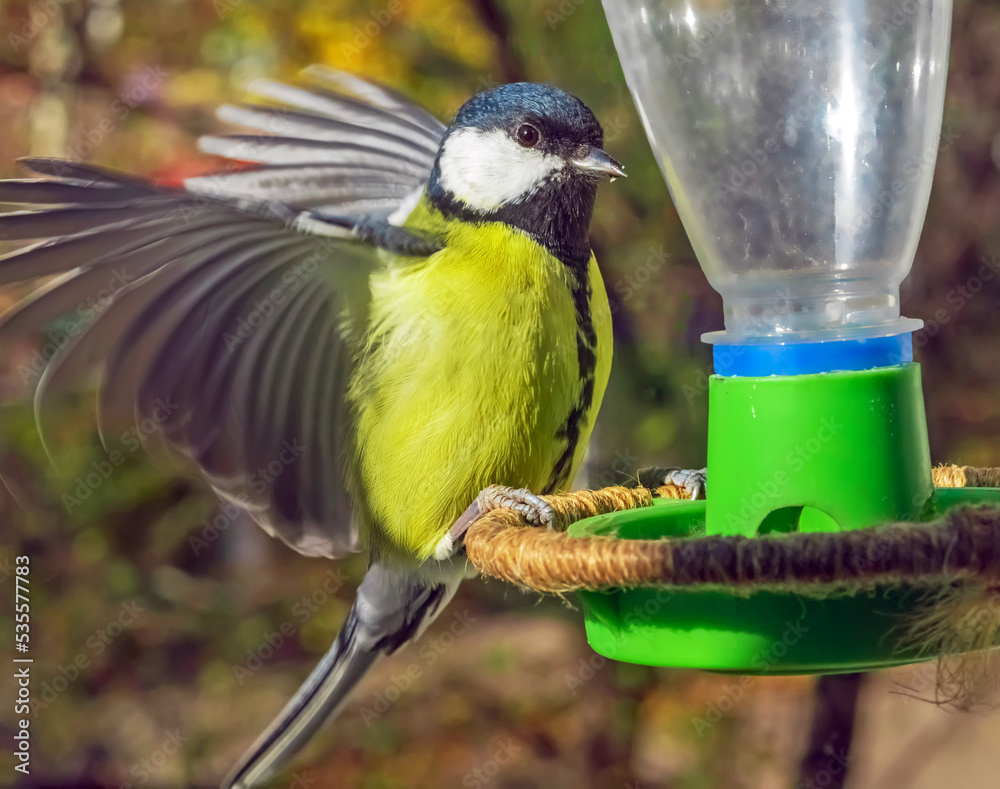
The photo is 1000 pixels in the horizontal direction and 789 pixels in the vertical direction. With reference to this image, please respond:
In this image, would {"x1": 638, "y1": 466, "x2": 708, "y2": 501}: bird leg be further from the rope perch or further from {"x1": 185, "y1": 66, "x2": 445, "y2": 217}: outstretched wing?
{"x1": 185, "y1": 66, "x2": 445, "y2": 217}: outstretched wing

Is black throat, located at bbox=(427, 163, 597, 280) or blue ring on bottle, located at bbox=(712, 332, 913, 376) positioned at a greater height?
black throat, located at bbox=(427, 163, 597, 280)

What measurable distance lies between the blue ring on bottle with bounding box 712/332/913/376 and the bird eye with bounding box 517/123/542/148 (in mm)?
777

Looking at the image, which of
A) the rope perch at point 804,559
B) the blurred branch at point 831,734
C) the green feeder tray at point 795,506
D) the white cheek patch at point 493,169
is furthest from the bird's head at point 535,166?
→ the blurred branch at point 831,734

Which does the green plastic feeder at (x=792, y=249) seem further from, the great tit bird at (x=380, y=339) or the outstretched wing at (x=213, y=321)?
the outstretched wing at (x=213, y=321)

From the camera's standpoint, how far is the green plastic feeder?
1.28 metres

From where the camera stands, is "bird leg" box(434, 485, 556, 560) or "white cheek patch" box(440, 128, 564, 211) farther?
"white cheek patch" box(440, 128, 564, 211)

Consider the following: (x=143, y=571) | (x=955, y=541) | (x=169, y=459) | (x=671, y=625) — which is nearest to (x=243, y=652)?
(x=143, y=571)

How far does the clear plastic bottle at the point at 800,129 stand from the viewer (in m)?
1.54

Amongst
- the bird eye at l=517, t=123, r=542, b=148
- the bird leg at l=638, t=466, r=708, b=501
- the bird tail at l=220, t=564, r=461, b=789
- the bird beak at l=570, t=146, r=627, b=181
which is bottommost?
the bird tail at l=220, t=564, r=461, b=789

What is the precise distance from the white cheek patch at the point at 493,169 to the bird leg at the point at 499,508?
588mm

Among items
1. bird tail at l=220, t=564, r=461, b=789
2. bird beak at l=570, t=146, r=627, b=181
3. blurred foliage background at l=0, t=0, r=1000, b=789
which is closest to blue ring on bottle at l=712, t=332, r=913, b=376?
bird beak at l=570, t=146, r=627, b=181

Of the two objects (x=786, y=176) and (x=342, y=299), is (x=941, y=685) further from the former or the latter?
(x=342, y=299)

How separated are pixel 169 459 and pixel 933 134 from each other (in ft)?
4.52

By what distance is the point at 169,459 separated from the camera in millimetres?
1896
